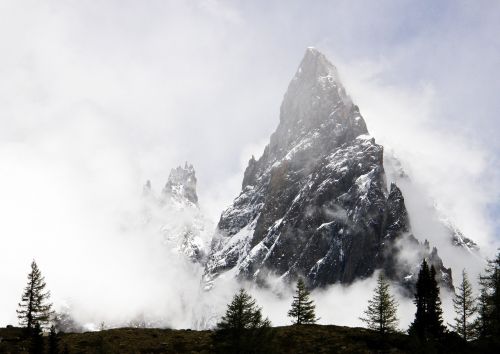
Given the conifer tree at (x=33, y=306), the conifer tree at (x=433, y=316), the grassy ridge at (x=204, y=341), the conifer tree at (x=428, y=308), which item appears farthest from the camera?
the conifer tree at (x=33, y=306)

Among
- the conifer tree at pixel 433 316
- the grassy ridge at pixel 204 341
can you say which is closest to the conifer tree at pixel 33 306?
the grassy ridge at pixel 204 341

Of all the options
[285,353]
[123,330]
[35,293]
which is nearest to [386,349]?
[285,353]

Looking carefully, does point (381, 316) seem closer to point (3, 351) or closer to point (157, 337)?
point (157, 337)

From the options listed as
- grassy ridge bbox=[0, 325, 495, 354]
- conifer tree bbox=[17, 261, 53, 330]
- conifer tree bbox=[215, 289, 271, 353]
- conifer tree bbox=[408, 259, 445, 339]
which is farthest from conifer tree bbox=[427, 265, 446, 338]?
conifer tree bbox=[17, 261, 53, 330]

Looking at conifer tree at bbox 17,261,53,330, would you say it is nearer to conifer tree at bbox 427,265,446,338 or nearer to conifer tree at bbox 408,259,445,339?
conifer tree at bbox 408,259,445,339

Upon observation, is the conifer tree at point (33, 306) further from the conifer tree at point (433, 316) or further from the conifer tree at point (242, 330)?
the conifer tree at point (433, 316)

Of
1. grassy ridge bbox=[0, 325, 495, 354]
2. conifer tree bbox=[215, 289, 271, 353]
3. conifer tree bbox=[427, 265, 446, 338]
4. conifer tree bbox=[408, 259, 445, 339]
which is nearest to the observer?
conifer tree bbox=[215, 289, 271, 353]

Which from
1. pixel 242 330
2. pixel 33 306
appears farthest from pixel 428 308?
pixel 33 306

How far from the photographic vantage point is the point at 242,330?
118 ft

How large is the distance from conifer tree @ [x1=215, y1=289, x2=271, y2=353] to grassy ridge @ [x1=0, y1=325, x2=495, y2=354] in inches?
630

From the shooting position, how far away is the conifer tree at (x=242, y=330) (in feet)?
114

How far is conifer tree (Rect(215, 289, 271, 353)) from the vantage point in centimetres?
3488

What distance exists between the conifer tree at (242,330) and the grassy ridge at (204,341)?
52.5ft

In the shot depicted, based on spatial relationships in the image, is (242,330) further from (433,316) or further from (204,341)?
(433,316)
